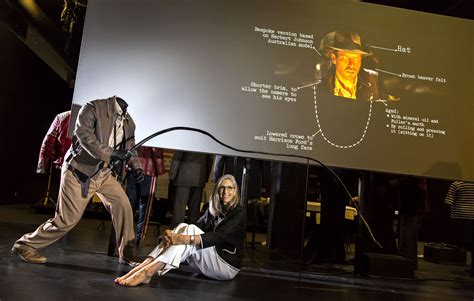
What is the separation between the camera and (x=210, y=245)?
9.62ft

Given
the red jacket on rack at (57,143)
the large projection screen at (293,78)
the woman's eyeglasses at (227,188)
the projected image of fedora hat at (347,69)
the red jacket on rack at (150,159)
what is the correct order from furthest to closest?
the red jacket on rack at (57,143), the red jacket on rack at (150,159), the projected image of fedora hat at (347,69), the large projection screen at (293,78), the woman's eyeglasses at (227,188)

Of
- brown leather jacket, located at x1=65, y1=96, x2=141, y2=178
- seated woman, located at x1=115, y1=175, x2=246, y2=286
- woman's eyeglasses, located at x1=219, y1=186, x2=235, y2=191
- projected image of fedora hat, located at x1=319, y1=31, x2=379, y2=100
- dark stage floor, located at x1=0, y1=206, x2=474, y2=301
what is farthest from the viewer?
projected image of fedora hat, located at x1=319, y1=31, x2=379, y2=100

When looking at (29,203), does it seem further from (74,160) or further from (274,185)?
(74,160)

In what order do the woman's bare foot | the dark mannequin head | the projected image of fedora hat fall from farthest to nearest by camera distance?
the projected image of fedora hat, the dark mannequin head, the woman's bare foot

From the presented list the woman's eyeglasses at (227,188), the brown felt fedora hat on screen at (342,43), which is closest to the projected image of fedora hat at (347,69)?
the brown felt fedora hat on screen at (342,43)

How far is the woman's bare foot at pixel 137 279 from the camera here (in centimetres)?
262

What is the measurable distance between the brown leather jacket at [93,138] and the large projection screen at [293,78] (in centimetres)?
40

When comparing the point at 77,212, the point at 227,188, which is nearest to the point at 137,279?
the point at 77,212

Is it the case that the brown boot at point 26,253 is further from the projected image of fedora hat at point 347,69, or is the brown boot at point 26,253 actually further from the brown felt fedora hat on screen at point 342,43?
the brown felt fedora hat on screen at point 342,43

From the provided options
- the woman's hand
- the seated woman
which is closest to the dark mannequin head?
the seated woman

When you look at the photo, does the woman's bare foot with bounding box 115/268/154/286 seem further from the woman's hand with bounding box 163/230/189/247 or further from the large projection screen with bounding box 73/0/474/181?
the large projection screen with bounding box 73/0/474/181

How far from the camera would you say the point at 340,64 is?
154 inches

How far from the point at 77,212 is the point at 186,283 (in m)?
1.02

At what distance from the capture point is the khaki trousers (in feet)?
9.79
